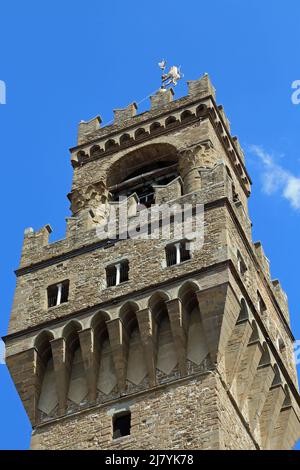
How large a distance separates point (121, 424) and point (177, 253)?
Answer: 4.88 metres

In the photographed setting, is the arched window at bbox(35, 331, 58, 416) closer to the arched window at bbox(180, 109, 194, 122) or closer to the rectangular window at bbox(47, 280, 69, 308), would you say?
the rectangular window at bbox(47, 280, 69, 308)

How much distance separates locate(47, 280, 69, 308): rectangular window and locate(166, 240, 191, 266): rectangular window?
2987 mm

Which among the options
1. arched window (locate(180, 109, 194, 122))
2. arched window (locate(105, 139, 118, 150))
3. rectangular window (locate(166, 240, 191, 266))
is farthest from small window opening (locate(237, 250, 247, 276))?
arched window (locate(105, 139, 118, 150))

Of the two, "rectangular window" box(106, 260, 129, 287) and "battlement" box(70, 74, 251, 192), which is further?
"battlement" box(70, 74, 251, 192)

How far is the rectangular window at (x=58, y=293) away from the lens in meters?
32.8

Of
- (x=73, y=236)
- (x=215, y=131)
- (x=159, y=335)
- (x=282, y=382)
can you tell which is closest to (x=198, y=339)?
(x=159, y=335)

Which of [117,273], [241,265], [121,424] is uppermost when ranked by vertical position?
[117,273]

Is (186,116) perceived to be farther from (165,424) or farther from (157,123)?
(165,424)

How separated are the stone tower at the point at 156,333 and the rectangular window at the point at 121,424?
0.03m

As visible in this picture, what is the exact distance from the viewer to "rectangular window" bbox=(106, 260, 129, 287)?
32344 millimetres

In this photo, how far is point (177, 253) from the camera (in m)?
31.8

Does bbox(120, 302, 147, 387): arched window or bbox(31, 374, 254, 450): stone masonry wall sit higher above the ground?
bbox(120, 302, 147, 387): arched window

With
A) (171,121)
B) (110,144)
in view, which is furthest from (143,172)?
(171,121)
